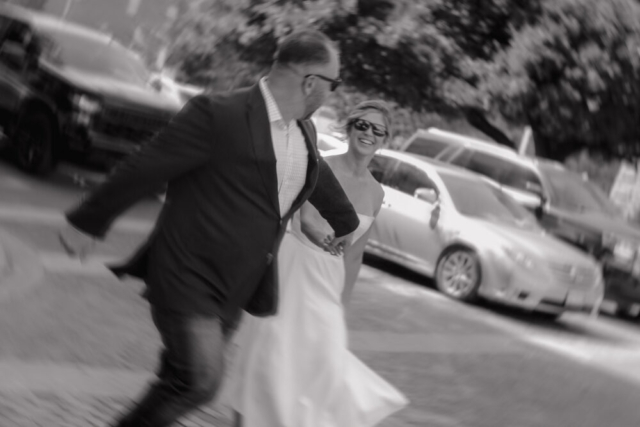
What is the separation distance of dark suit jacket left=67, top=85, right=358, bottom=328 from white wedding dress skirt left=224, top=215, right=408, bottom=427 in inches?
35.0

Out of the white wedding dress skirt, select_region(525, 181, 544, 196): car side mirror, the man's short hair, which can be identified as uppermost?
the man's short hair

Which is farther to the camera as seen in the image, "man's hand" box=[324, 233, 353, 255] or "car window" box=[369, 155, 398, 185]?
"car window" box=[369, 155, 398, 185]

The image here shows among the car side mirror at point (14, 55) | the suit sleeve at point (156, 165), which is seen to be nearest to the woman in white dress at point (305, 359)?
the suit sleeve at point (156, 165)

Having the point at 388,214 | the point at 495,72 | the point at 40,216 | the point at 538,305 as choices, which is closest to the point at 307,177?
the point at 40,216

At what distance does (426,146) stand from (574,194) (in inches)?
104

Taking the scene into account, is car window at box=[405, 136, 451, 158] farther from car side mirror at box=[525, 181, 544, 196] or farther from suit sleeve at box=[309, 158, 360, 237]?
suit sleeve at box=[309, 158, 360, 237]

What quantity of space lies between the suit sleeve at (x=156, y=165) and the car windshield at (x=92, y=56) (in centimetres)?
1106

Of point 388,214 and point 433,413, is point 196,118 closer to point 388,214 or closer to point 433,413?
point 433,413

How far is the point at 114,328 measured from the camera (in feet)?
24.4

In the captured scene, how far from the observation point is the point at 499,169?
17.4m

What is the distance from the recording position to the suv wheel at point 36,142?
44.5 ft

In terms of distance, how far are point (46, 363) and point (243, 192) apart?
118 inches

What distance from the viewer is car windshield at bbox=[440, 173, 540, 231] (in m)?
13.7

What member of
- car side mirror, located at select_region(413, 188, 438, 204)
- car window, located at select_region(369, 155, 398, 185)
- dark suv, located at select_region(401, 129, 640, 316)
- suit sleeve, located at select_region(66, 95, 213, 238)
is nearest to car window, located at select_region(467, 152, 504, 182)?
dark suv, located at select_region(401, 129, 640, 316)
